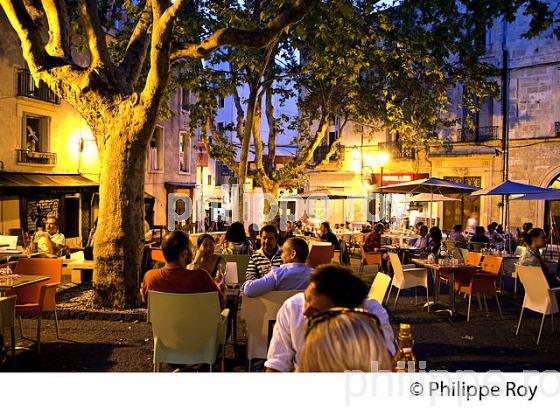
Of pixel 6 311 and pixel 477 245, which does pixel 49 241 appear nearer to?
pixel 6 311

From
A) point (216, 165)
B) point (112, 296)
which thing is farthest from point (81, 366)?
point (216, 165)

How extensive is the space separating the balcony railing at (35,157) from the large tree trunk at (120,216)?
11.7 m

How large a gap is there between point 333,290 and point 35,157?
733 inches

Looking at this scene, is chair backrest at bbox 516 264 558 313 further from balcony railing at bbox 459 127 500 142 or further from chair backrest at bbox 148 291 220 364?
balcony railing at bbox 459 127 500 142

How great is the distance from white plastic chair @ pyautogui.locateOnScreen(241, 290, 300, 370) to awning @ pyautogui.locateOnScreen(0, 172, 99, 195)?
13884mm

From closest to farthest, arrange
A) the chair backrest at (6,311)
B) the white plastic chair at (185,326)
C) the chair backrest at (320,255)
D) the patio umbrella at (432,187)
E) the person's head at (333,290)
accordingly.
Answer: the person's head at (333,290) → the white plastic chair at (185,326) → the chair backrest at (6,311) → the chair backrest at (320,255) → the patio umbrella at (432,187)

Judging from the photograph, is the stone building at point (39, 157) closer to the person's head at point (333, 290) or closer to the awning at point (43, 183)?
the awning at point (43, 183)

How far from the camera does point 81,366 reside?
5.91 meters

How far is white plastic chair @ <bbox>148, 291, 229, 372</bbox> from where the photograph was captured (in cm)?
465

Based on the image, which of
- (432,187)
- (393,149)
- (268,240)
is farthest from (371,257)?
(393,149)

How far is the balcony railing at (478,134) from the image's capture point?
25.2 meters

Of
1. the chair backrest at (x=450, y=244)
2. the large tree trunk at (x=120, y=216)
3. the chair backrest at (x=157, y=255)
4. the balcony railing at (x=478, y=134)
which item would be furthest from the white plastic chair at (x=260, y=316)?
the balcony railing at (x=478, y=134)
